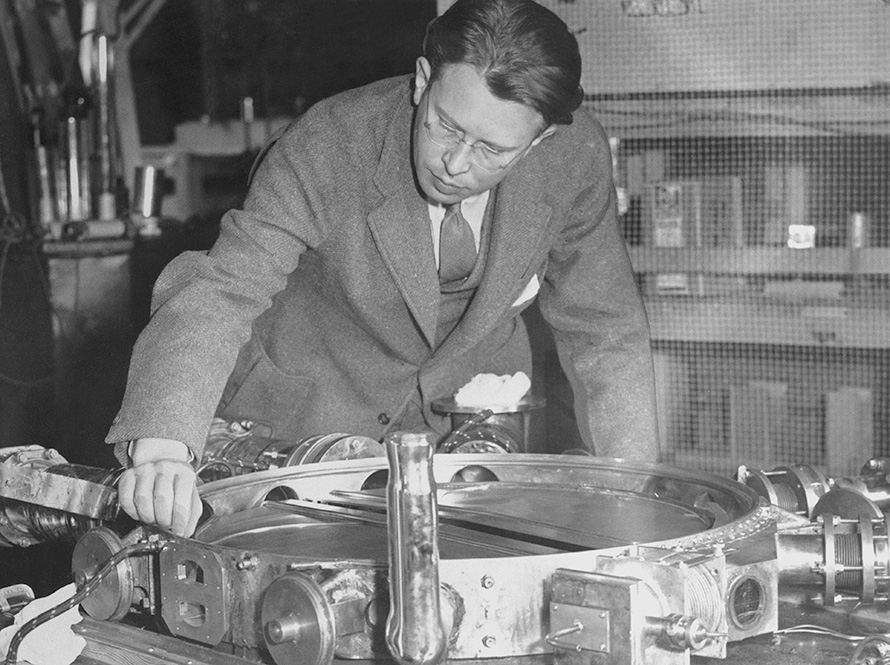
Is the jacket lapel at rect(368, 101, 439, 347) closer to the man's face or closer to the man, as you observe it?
the man

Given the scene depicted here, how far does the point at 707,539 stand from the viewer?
100cm

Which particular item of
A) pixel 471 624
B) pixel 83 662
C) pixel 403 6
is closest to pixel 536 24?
pixel 471 624

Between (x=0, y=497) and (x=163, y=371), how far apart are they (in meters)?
0.34

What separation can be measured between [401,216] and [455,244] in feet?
0.29

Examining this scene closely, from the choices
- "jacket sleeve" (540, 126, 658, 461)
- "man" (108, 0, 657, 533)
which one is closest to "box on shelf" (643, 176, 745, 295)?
"man" (108, 0, 657, 533)

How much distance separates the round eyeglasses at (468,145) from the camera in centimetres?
135

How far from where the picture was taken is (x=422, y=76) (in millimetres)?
1440

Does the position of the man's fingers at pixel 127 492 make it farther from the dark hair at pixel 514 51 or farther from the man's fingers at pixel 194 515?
the dark hair at pixel 514 51

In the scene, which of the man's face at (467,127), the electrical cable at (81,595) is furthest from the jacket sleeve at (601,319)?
the electrical cable at (81,595)

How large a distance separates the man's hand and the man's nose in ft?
1.44

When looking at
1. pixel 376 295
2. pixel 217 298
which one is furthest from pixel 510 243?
pixel 217 298

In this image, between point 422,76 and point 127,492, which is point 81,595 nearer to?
point 127,492

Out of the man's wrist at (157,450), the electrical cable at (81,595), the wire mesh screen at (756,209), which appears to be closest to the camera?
the electrical cable at (81,595)

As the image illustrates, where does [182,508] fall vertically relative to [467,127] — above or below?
below
